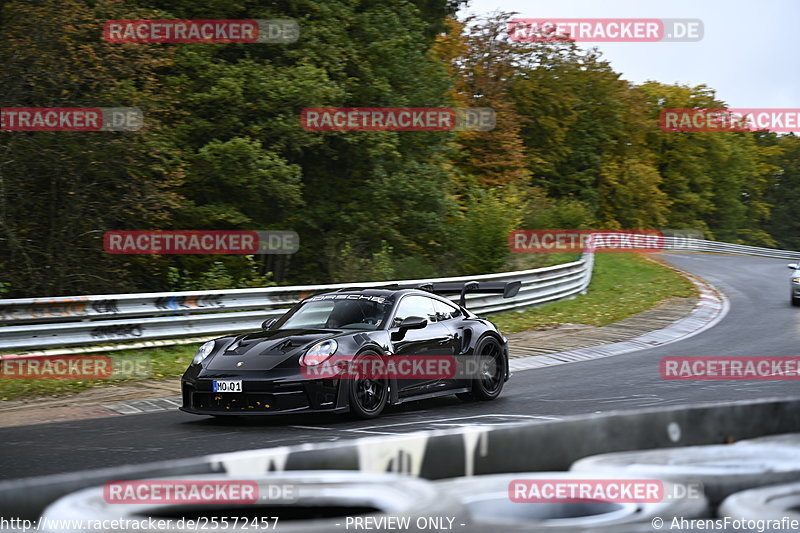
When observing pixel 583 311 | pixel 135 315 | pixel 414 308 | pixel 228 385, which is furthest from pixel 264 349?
Result: pixel 583 311

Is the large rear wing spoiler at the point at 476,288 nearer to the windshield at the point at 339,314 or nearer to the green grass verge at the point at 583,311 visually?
the windshield at the point at 339,314

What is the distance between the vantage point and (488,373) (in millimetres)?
11422

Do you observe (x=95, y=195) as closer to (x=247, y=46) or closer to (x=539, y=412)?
(x=247, y=46)

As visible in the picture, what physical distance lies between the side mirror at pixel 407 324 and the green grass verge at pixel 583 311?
4.17 meters

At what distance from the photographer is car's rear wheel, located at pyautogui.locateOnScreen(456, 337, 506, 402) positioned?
1127 cm

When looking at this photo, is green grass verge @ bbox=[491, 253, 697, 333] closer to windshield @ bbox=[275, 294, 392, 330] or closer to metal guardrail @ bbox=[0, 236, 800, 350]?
metal guardrail @ bbox=[0, 236, 800, 350]

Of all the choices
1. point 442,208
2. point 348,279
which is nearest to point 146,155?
point 348,279

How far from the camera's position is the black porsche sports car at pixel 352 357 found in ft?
30.1

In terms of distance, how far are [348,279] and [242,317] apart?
8.45 meters

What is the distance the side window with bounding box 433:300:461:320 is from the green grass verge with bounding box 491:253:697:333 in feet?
24.7

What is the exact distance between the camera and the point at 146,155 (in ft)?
72.2

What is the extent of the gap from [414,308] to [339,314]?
2.95ft

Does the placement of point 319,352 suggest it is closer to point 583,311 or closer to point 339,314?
point 339,314

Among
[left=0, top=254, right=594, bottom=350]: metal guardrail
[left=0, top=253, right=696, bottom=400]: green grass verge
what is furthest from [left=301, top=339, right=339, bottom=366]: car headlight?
Answer: [left=0, top=254, right=594, bottom=350]: metal guardrail
